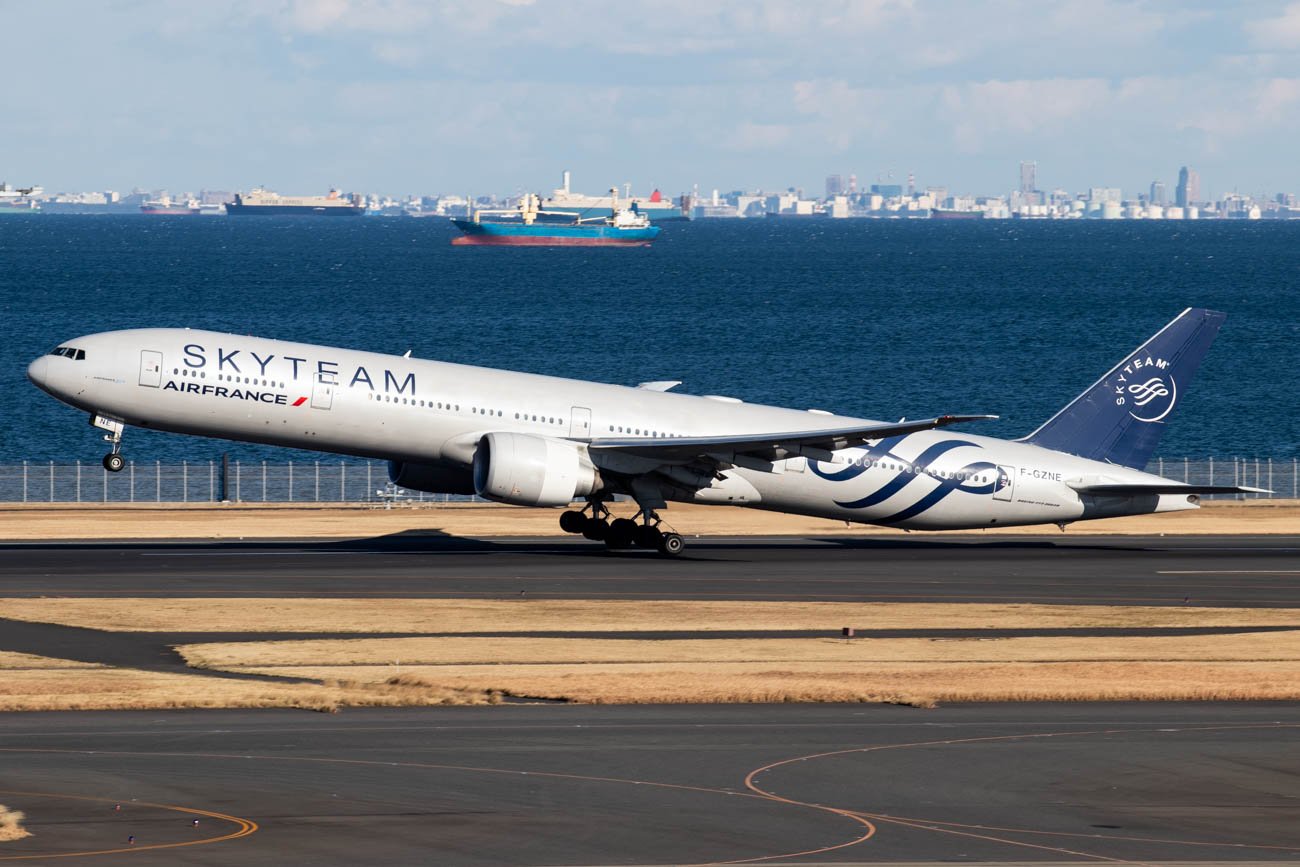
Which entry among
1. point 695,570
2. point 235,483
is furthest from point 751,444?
point 235,483

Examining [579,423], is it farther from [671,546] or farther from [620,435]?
[671,546]

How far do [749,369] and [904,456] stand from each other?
318 ft

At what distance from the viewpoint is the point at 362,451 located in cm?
5144

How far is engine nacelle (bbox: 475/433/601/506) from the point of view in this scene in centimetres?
4944

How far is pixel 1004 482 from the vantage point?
2219 inches

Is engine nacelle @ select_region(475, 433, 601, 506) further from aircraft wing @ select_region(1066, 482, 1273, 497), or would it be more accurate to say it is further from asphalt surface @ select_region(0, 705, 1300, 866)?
asphalt surface @ select_region(0, 705, 1300, 866)

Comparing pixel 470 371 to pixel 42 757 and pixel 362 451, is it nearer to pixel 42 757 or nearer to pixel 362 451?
pixel 362 451

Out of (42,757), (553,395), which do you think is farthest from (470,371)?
(42,757)

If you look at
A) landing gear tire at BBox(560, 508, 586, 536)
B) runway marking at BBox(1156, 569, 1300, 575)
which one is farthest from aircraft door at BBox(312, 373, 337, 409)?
runway marking at BBox(1156, 569, 1300, 575)

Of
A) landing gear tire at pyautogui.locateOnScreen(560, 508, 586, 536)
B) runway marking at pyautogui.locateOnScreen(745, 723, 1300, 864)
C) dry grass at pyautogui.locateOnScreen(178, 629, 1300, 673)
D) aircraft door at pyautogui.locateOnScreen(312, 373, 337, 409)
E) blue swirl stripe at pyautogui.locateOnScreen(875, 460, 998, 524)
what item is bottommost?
dry grass at pyautogui.locateOnScreen(178, 629, 1300, 673)

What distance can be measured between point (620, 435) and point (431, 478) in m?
5.74

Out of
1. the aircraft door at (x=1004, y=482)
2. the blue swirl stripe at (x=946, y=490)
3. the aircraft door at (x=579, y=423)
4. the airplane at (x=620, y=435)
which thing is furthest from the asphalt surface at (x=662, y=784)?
the aircraft door at (x=1004, y=482)

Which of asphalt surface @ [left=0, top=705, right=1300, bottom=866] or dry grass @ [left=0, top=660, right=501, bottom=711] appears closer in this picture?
asphalt surface @ [left=0, top=705, right=1300, bottom=866]

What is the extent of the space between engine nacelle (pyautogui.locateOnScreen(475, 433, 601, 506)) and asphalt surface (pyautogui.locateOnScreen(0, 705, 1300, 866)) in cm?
1912
